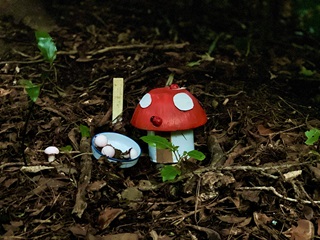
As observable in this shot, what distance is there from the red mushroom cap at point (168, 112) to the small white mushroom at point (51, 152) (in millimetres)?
399

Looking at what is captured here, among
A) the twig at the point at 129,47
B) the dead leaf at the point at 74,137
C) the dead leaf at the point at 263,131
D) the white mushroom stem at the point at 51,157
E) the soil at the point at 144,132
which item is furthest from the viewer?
the twig at the point at 129,47

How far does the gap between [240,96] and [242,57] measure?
0.82 meters

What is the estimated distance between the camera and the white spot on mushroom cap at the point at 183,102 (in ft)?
8.39

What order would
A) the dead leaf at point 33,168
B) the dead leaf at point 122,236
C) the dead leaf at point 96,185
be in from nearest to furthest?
the dead leaf at point 122,236, the dead leaf at point 96,185, the dead leaf at point 33,168

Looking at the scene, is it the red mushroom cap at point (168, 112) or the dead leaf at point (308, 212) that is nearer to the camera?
the dead leaf at point (308, 212)

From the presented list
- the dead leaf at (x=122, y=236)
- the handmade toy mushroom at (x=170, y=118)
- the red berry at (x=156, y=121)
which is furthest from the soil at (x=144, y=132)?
the red berry at (x=156, y=121)

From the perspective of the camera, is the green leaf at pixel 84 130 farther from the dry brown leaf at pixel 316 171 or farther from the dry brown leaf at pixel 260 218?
the dry brown leaf at pixel 316 171

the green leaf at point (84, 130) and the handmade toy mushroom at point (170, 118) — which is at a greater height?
the handmade toy mushroom at point (170, 118)

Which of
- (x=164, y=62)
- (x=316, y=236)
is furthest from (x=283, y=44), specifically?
(x=316, y=236)

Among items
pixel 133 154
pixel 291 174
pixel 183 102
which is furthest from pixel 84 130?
pixel 291 174

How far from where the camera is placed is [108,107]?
3.06m

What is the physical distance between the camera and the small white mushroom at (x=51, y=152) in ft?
8.32

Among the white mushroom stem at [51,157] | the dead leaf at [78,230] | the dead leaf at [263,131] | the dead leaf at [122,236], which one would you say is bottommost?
the dead leaf at [263,131]

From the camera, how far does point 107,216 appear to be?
7.16 ft
